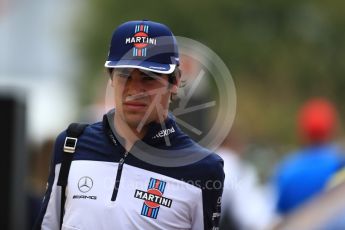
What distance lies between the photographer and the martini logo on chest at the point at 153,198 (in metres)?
5.15

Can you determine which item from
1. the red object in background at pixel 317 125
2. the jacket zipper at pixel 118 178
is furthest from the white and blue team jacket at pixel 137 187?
the red object in background at pixel 317 125

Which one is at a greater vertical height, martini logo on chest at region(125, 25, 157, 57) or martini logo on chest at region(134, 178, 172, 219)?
martini logo on chest at region(125, 25, 157, 57)

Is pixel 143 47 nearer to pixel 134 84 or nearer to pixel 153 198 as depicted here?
pixel 134 84

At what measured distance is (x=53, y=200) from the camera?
529 centimetres

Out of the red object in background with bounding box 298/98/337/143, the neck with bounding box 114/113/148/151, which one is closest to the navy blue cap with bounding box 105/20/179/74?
the neck with bounding box 114/113/148/151

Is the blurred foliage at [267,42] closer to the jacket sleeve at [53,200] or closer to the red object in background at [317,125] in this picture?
the red object in background at [317,125]

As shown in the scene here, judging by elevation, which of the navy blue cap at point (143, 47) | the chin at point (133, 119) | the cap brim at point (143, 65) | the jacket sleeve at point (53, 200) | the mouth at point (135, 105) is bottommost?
the jacket sleeve at point (53, 200)

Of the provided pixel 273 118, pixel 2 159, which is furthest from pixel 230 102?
pixel 273 118

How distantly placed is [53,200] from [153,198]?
1.61 ft

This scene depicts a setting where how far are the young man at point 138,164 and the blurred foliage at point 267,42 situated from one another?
28040 mm

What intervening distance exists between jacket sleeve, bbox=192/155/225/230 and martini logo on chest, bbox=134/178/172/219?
0.17 meters

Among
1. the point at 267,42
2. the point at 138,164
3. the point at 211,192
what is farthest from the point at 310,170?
the point at 267,42

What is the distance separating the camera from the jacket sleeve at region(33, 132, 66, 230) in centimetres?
529

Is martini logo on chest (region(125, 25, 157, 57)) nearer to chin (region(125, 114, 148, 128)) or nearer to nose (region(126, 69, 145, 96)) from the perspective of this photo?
nose (region(126, 69, 145, 96))
